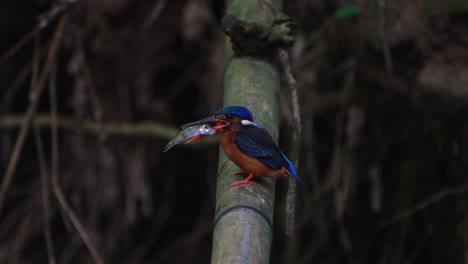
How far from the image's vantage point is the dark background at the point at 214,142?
130 inches


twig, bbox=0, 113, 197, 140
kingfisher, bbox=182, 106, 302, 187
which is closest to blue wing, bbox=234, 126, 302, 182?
kingfisher, bbox=182, 106, 302, 187

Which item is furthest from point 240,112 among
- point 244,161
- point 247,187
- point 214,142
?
point 214,142


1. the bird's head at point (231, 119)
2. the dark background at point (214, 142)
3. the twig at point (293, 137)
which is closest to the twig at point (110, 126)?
the dark background at point (214, 142)

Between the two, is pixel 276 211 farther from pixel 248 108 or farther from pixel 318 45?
pixel 248 108

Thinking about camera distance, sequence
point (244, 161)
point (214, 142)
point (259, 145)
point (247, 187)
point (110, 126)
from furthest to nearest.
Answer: point (110, 126)
point (214, 142)
point (259, 145)
point (244, 161)
point (247, 187)

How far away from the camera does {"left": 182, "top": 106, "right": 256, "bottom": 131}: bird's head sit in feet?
6.72

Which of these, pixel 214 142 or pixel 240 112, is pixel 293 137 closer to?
pixel 240 112

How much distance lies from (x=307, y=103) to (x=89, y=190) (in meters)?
1.51

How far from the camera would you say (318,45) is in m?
3.85

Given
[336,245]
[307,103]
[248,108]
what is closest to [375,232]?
[336,245]

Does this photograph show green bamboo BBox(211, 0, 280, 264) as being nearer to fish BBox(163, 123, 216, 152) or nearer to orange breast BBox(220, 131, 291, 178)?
orange breast BBox(220, 131, 291, 178)

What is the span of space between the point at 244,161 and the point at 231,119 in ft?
0.60

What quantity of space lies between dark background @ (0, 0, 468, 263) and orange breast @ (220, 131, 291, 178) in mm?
1292

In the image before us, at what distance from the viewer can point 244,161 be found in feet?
6.51
